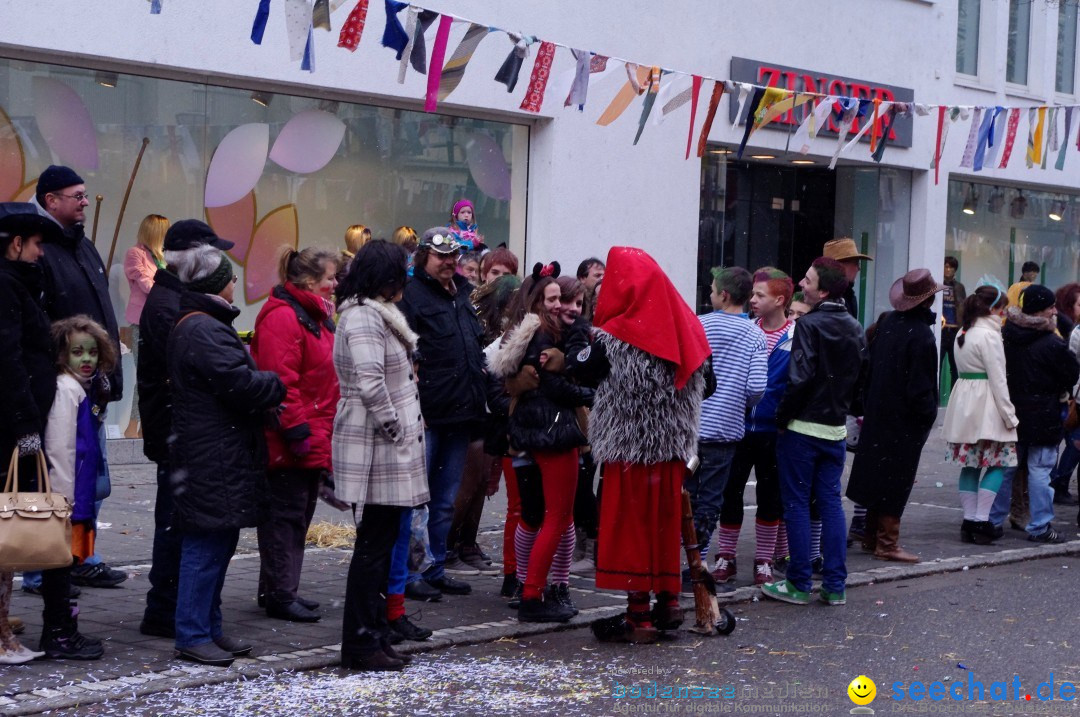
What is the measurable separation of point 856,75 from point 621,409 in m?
12.0

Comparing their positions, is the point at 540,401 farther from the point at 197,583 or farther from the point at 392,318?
the point at 197,583

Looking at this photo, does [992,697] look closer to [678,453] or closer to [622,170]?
[678,453]

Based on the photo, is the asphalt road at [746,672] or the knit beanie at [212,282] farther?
the knit beanie at [212,282]

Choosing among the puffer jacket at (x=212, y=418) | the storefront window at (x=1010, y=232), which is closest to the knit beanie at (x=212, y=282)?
the puffer jacket at (x=212, y=418)

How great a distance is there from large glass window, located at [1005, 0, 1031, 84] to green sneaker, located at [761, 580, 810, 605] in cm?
1469

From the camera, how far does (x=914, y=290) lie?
926 cm

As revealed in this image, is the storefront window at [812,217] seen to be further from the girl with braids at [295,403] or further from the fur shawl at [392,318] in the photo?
the fur shawl at [392,318]

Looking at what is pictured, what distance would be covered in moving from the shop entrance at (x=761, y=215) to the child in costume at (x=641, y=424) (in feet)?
32.4

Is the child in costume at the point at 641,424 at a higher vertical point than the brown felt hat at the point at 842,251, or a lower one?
lower

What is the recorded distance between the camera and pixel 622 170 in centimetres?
1519

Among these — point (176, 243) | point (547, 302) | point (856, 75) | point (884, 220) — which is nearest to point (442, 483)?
point (547, 302)

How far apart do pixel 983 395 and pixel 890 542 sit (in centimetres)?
156

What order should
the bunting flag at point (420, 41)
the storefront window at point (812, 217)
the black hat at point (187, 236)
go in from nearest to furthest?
the black hat at point (187, 236), the bunting flag at point (420, 41), the storefront window at point (812, 217)

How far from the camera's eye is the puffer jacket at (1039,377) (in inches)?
407
